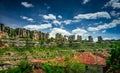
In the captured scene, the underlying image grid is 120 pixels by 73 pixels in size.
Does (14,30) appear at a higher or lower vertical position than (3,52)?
higher

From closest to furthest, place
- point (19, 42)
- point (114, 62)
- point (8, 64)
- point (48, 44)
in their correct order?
point (114, 62) → point (8, 64) → point (19, 42) → point (48, 44)

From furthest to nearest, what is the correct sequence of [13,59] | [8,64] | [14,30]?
[14,30] < [13,59] < [8,64]

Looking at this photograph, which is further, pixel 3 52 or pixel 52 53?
pixel 52 53

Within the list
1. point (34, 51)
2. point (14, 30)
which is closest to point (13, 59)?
point (34, 51)

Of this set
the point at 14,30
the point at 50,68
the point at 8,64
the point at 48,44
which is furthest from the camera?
the point at 14,30

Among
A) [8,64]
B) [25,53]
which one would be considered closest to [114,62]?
[8,64]

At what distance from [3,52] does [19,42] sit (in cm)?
2005

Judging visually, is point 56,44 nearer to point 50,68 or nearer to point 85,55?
point 85,55

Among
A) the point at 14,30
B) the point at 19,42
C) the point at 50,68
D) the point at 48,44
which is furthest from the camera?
the point at 14,30

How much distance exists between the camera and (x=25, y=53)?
81.2m

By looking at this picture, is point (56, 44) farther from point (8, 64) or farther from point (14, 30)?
point (8, 64)

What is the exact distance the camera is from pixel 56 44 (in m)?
108

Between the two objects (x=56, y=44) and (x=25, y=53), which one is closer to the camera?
(x=25, y=53)

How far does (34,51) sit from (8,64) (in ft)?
60.2
